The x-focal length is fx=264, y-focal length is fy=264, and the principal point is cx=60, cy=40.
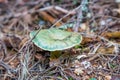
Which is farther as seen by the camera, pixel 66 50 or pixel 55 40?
pixel 66 50

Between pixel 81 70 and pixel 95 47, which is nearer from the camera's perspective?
pixel 81 70

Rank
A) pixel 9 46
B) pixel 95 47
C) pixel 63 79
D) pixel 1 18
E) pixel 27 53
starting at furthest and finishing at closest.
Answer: pixel 1 18, pixel 9 46, pixel 95 47, pixel 27 53, pixel 63 79

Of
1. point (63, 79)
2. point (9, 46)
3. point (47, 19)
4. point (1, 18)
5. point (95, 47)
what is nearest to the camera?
point (63, 79)

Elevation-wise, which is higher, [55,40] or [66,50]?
[55,40]

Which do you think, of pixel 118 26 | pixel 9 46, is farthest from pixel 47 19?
pixel 118 26

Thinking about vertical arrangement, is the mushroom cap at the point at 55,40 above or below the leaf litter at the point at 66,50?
above

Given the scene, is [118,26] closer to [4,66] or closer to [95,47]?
[95,47]

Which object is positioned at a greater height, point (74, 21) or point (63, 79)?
point (74, 21)

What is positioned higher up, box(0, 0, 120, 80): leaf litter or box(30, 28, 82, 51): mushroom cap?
box(30, 28, 82, 51): mushroom cap
